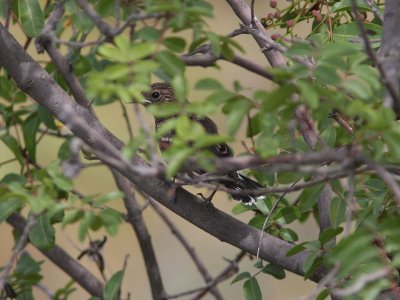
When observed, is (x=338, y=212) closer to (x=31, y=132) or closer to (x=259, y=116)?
(x=259, y=116)

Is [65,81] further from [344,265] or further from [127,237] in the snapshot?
[127,237]

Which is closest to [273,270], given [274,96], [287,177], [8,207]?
[287,177]

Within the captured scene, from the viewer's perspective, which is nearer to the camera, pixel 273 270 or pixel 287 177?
pixel 287 177

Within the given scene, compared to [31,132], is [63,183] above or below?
above

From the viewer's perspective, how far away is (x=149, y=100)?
631cm

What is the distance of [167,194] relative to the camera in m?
4.32

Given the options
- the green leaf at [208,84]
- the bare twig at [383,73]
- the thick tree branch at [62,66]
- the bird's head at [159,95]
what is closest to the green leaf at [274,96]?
the green leaf at [208,84]

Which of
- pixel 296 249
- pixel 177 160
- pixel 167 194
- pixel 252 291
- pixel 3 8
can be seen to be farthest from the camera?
pixel 3 8

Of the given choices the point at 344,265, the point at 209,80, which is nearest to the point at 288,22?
the point at 209,80

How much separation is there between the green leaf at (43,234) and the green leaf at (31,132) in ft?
2.75

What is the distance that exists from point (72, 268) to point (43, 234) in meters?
1.10

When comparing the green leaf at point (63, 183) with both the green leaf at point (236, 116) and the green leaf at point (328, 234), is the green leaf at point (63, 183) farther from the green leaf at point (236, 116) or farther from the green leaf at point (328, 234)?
the green leaf at point (328, 234)

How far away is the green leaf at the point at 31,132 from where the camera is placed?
17.6ft

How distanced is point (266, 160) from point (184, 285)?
6.36m
